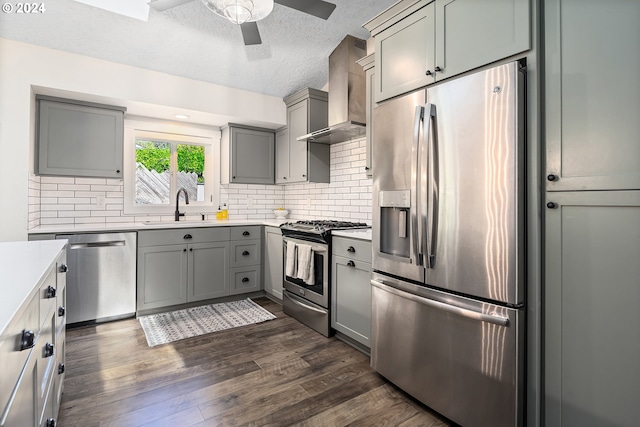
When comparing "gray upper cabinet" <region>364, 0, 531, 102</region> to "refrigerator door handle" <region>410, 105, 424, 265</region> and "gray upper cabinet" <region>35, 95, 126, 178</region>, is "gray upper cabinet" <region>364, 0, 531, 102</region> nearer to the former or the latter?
"refrigerator door handle" <region>410, 105, 424, 265</region>

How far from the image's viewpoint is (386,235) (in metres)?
2.09

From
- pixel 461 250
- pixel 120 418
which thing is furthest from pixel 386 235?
pixel 120 418

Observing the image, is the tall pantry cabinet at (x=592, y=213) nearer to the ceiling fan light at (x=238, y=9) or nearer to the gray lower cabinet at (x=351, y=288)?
Result: the gray lower cabinet at (x=351, y=288)

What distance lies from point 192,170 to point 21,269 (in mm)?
3242

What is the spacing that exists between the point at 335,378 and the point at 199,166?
3.26m

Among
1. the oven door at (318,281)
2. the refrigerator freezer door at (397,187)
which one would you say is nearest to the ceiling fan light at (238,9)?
the refrigerator freezer door at (397,187)

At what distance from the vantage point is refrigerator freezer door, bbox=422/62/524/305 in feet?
4.74

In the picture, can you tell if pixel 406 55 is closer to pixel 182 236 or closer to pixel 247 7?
pixel 247 7

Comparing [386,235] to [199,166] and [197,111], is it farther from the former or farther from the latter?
[199,166]

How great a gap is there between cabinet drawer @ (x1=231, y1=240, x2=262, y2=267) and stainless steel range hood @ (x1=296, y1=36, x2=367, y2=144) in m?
1.63

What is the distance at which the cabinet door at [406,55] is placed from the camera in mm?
1846

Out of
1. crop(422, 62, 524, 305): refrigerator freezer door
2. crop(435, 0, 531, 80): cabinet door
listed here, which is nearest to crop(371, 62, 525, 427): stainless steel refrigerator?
crop(422, 62, 524, 305): refrigerator freezer door

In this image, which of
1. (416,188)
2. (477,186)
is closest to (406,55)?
(416,188)

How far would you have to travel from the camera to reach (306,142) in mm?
3854
